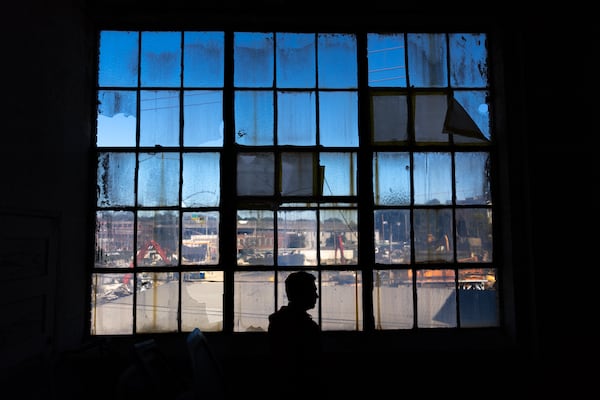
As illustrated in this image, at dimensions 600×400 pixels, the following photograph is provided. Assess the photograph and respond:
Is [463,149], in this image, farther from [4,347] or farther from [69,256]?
[4,347]

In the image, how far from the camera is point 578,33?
286cm

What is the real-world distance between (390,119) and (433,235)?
3.11 feet

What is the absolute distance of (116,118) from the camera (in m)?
3.04

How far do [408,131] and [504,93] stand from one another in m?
0.74

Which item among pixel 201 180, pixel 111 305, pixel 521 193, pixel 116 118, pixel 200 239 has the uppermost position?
pixel 116 118

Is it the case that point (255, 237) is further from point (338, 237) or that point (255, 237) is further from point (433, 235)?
point (433, 235)

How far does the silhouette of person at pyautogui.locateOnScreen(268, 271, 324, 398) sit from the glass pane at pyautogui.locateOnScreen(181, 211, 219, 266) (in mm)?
1351

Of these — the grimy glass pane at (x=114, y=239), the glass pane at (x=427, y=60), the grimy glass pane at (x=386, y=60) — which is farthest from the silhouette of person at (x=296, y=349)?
the glass pane at (x=427, y=60)

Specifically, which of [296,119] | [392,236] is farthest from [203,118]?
[392,236]

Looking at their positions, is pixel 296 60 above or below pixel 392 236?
above

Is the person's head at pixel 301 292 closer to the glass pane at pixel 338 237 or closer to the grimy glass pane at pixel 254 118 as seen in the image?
the glass pane at pixel 338 237

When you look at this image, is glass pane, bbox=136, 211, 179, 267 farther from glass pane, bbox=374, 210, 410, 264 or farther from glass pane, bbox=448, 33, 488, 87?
glass pane, bbox=448, 33, 488, 87

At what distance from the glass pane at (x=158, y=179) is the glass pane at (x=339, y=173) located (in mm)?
1110

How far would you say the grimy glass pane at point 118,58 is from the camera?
121 inches
